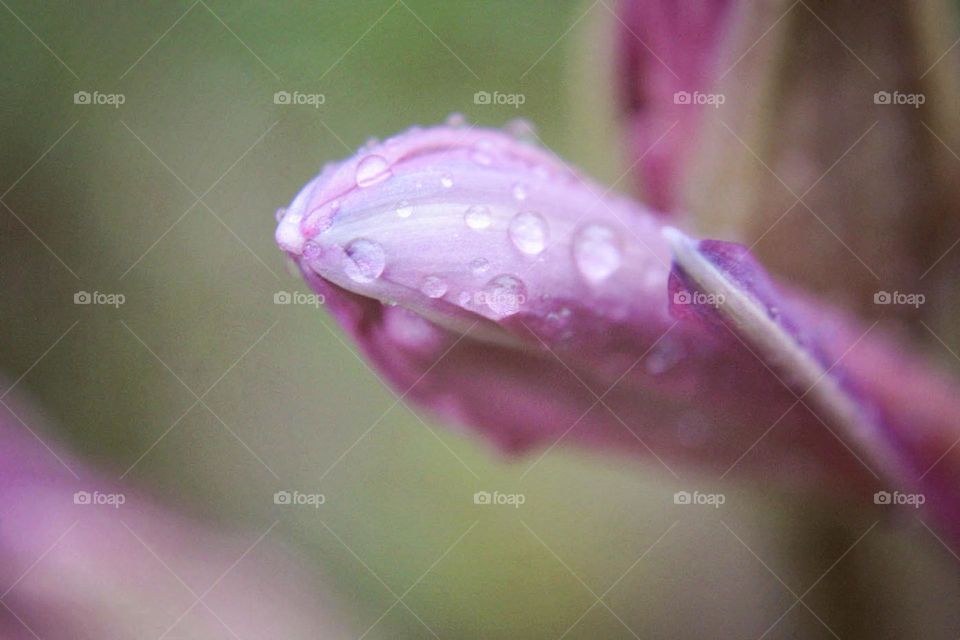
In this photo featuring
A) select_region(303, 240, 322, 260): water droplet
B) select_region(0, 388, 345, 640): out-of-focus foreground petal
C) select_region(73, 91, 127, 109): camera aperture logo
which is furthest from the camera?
select_region(73, 91, 127, 109): camera aperture logo

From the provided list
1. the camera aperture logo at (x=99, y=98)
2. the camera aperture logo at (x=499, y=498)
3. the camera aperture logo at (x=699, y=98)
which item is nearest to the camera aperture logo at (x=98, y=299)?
the camera aperture logo at (x=99, y=98)

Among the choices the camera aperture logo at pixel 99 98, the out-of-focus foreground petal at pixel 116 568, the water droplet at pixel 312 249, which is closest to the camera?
the water droplet at pixel 312 249

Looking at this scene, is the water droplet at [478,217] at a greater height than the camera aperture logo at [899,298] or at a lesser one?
lesser

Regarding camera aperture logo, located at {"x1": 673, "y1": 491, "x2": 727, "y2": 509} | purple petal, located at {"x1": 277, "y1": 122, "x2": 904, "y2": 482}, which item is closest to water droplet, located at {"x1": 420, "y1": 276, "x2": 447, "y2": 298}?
purple petal, located at {"x1": 277, "y1": 122, "x2": 904, "y2": 482}

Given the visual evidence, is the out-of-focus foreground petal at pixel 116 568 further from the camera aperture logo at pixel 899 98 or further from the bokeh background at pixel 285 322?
the camera aperture logo at pixel 899 98

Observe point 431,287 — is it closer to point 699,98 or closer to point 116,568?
point 699,98

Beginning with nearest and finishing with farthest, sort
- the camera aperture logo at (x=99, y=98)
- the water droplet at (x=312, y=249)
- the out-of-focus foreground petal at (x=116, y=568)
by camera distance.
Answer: the water droplet at (x=312, y=249) < the out-of-focus foreground petal at (x=116, y=568) < the camera aperture logo at (x=99, y=98)

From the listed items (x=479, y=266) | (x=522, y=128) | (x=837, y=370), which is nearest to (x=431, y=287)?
(x=479, y=266)

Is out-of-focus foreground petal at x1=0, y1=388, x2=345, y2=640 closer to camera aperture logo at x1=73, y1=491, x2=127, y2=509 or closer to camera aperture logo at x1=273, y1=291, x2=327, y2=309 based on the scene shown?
camera aperture logo at x1=73, y1=491, x2=127, y2=509
